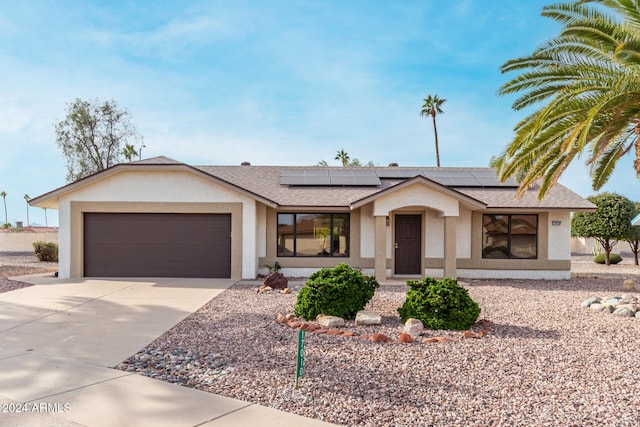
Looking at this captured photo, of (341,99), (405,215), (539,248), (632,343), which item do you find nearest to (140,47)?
(341,99)

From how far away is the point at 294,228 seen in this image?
54.1 ft

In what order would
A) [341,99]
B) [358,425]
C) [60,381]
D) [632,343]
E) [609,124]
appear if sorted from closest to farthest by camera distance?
[358,425] → [60,381] → [632,343] → [609,124] → [341,99]

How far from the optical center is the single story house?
15086 millimetres

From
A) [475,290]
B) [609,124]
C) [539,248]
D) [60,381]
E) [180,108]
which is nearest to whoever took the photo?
[60,381]

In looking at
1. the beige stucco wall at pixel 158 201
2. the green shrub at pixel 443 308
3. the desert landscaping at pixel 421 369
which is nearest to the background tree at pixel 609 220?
the desert landscaping at pixel 421 369

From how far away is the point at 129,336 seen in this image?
23.7ft

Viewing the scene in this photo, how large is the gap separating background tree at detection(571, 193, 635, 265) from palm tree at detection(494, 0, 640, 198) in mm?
13726

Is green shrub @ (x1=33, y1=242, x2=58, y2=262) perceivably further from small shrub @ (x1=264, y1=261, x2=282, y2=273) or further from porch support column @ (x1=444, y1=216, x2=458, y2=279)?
porch support column @ (x1=444, y1=216, x2=458, y2=279)

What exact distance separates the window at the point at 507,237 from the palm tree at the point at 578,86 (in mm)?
4723

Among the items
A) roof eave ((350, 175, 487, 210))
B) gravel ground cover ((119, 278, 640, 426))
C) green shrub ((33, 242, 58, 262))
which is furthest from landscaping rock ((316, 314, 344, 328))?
green shrub ((33, 242, 58, 262))

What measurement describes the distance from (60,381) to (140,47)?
450 inches

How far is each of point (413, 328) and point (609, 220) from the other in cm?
2161

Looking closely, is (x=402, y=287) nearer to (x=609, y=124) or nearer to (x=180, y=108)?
(x=609, y=124)

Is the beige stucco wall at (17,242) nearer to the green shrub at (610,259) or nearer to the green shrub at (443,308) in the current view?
the green shrub at (443,308)
